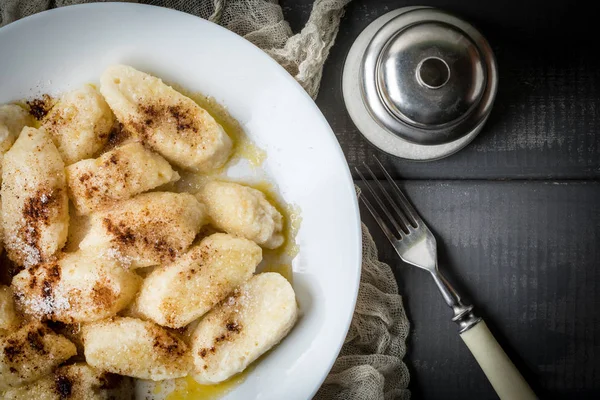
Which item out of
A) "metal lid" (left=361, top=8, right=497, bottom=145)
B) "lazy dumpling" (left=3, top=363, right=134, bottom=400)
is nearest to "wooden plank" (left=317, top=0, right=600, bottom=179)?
"metal lid" (left=361, top=8, right=497, bottom=145)

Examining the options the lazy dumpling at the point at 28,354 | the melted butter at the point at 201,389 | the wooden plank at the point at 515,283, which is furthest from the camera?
the wooden plank at the point at 515,283

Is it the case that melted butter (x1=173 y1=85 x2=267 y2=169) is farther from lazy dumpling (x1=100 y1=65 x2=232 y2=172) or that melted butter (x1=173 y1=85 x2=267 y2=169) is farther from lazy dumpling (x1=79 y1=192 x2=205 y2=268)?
lazy dumpling (x1=79 y1=192 x2=205 y2=268)

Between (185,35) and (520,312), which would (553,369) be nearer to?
(520,312)

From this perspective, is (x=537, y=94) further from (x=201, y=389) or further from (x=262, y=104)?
(x=201, y=389)

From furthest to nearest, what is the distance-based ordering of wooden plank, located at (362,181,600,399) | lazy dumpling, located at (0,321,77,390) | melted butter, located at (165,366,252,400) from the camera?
wooden plank, located at (362,181,600,399), melted butter, located at (165,366,252,400), lazy dumpling, located at (0,321,77,390)

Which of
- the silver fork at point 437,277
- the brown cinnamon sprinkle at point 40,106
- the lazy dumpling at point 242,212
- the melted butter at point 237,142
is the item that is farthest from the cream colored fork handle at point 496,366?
the brown cinnamon sprinkle at point 40,106

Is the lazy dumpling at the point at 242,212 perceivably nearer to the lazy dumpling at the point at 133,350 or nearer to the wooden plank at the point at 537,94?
the lazy dumpling at the point at 133,350
